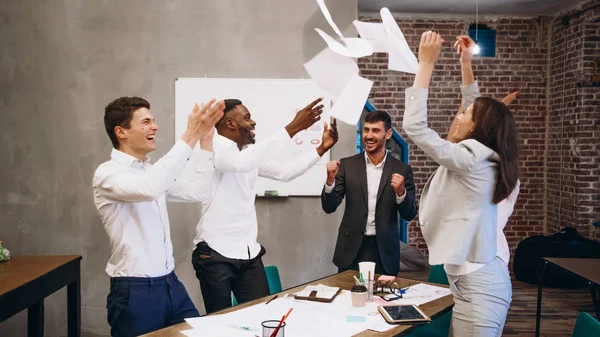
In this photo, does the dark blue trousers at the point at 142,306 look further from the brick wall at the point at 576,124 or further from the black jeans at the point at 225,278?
the brick wall at the point at 576,124

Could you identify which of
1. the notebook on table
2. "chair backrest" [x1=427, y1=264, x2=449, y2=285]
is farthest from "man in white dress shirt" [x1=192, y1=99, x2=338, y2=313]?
"chair backrest" [x1=427, y1=264, x2=449, y2=285]

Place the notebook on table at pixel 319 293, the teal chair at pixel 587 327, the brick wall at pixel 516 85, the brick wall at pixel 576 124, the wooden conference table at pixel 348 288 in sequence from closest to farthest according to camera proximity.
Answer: the teal chair at pixel 587 327 → the wooden conference table at pixel 348 288 → the notebook on table at pixel 319 293 → the brick wall at pixel 576 124 → the brick wall at pixel 516 85

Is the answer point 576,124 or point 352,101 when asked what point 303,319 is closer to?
point 352,101

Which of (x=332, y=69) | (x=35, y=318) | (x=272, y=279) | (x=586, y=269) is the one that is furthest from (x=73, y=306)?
(x=586, y=269)

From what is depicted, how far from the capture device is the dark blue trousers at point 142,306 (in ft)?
7.11

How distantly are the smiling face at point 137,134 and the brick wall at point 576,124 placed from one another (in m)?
4.91

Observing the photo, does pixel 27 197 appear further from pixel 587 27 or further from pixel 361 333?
pixel 587 27

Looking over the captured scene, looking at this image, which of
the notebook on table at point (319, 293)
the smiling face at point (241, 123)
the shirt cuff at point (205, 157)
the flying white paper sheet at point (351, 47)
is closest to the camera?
the flying white paper sheet at point (351, 47)

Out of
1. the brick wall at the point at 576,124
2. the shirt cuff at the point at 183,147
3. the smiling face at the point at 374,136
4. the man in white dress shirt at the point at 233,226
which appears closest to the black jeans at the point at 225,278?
the man in white dress shirt at the point at 233,226

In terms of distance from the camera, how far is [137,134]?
7.70ft

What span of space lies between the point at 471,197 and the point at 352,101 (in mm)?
655

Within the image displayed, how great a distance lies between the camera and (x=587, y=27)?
5.62 meters

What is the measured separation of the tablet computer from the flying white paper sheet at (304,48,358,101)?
87 cm

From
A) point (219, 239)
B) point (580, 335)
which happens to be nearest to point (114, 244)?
point (219, 239)
